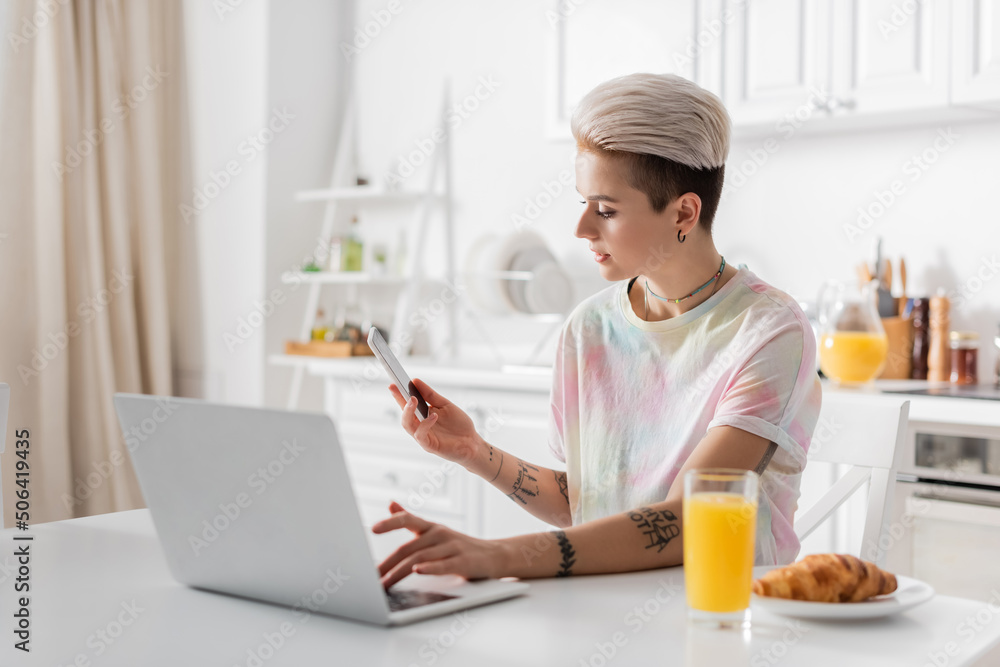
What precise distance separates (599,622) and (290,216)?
9.53 ft

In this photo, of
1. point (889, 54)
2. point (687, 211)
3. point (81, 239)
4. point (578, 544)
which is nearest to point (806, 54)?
point (889, 54)

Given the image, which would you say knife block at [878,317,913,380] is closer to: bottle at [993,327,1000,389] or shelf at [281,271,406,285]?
bottle at [993,327,1000,389]

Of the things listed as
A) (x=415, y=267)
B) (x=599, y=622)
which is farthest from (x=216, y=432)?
(x=415, y=267)

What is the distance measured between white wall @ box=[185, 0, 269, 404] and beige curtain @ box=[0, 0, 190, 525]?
14 cm

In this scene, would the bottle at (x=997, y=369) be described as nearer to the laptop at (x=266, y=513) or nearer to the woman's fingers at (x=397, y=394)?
the woman's fingers at (x=397, y=394)

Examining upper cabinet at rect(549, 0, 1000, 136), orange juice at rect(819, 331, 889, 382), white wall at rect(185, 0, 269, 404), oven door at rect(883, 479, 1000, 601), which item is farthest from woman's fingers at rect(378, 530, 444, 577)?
white wall at rect(185, 0, 269, 404)

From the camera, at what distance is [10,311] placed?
3031mm

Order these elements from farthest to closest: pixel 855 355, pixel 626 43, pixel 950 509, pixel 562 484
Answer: pixel 626 43 → pixel 855 355 → pixel 950 509 → pixel 562 484

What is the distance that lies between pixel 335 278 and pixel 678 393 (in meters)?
2.23

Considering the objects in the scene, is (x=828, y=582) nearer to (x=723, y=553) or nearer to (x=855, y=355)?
(x=723, y=553)

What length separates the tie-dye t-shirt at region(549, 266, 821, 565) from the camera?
3.54ft

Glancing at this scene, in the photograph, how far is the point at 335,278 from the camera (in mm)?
3264

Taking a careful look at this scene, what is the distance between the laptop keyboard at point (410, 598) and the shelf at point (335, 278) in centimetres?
245

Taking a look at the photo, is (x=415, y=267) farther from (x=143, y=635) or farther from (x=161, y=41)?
(x=143, y=635)
